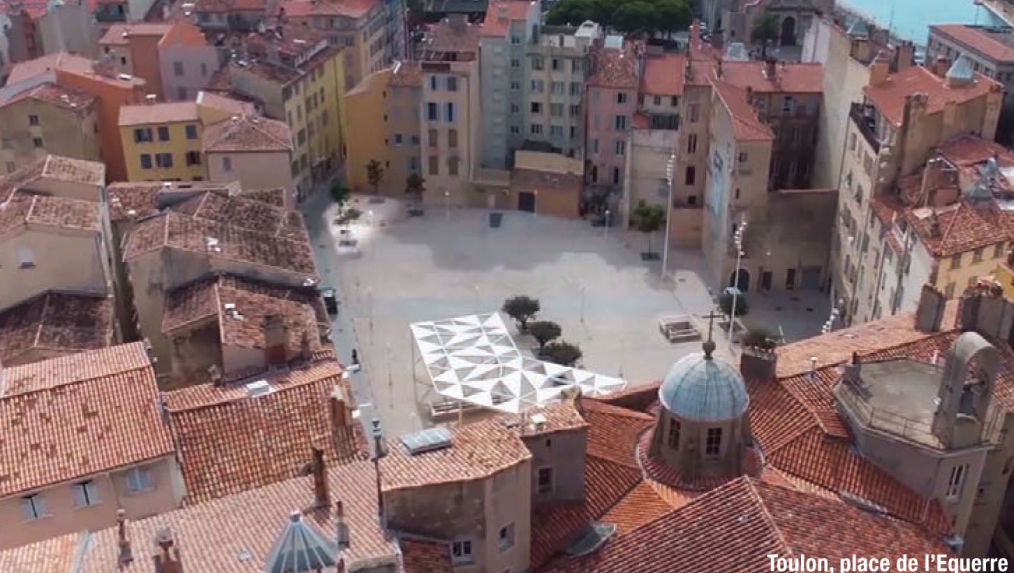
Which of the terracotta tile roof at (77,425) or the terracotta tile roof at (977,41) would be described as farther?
the terracotta tile roof at (977,41)

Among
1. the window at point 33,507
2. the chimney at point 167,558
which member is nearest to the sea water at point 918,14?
the window at point 33,507

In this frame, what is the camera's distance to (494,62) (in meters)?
80.6

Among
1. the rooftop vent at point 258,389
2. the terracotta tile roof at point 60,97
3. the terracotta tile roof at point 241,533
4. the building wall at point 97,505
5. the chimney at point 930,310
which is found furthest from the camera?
the terracotta tile roof at point 60,97

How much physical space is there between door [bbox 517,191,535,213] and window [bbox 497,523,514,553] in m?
52.1

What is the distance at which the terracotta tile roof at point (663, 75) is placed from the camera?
75562mm

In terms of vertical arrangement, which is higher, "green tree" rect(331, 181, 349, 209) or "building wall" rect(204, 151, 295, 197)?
"building wall" rect(204, 151, 295, 197)

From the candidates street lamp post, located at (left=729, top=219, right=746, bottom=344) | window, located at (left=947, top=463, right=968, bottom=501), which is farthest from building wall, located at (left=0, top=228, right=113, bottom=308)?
window, located at (left=947, top=463, right=968, bottom=501)

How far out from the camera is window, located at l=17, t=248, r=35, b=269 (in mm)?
44469

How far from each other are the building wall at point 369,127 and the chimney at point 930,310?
48.6 meters

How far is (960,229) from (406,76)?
144 feet

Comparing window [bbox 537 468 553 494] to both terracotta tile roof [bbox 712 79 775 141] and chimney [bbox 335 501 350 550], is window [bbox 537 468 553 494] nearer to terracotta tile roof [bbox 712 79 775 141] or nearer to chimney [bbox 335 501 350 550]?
chimney [bbox 335 501 350 550]

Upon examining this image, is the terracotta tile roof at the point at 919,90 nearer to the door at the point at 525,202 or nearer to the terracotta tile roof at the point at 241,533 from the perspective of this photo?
the door at the point at 525,202

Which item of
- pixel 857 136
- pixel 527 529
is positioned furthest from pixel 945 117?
pixel 527 529

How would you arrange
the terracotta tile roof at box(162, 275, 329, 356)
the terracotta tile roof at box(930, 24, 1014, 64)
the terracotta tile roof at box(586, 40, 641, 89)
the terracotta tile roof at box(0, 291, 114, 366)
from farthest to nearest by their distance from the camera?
1. the terracotta tile roof at box(930, 24, 1014, 64)
2. the terracotta tile roof at box(586, 40, 641, 89)
3. the terracotta tile roof at box(162, 275, 329, 356)
4. the terracotta tile roof at box(0, 291, 114, 366)
